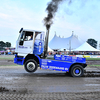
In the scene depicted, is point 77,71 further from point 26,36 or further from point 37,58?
point 26,36

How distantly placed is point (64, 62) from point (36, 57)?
1.66 m

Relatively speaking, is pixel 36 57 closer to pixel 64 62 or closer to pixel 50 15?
pixel 64 62

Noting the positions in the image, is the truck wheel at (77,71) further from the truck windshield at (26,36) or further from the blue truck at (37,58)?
the truck windshield at (26,36)

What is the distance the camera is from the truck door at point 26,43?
786 cm

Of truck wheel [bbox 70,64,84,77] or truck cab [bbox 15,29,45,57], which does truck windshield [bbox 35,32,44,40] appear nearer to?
truck cab [bbox 15,29,45,57]

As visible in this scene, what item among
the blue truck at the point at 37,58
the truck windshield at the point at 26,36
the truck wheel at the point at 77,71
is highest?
the truck windshield at the point at 26,36

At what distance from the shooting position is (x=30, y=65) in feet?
25.6

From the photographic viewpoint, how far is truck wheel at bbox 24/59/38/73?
7.79m

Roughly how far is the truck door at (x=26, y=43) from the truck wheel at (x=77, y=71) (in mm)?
2640

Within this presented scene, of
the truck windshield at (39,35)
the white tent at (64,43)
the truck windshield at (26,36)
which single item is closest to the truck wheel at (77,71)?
the truck windshield at (39,35)

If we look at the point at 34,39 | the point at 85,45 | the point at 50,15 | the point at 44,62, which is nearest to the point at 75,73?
the point at 44,62

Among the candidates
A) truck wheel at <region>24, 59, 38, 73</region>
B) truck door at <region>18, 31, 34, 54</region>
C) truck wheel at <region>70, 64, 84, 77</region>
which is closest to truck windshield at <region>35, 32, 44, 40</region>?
truck door at <region>18, 31, 34, 54</region>

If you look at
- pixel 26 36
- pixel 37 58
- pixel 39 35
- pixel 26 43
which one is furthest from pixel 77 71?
pixel 26 36

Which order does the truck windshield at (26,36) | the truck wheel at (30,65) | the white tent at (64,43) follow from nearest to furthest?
1. the truck wheel at (30,65)
2. the truck windshield at (26,36)
3. the white tent at (64,43)
